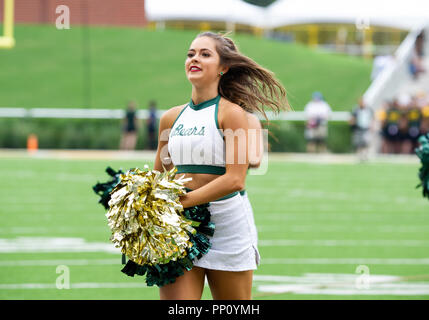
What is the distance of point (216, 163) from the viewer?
405 centimetres

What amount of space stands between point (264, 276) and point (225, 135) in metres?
3.42

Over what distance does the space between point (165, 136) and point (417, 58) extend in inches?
1089

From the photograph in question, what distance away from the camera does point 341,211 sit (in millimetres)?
11836

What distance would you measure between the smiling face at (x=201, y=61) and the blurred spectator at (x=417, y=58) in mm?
26313

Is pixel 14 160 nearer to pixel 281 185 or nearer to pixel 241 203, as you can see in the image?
pixel 281 185

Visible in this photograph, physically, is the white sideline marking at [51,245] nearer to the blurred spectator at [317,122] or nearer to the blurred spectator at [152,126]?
the blurred spectator at [317,122]

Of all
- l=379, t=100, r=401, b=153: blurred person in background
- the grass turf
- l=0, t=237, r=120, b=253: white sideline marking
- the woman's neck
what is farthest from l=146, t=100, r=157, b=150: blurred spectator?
the woman's neck

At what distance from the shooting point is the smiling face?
13.4 feet

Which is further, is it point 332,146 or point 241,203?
point 332,146

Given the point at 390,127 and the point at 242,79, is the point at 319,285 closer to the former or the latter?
the point at 242,79

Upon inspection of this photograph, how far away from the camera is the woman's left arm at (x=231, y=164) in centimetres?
392

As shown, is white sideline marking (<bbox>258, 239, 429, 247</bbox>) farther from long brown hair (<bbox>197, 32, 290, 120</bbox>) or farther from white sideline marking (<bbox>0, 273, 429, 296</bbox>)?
long brown hair (<bbox>197, 32, 290, 120</bbox>)

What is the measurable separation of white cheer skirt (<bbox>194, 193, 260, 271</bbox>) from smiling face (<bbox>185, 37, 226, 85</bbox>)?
0.57 m

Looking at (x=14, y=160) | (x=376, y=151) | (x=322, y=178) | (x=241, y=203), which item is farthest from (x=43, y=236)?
(x=376, y=151)
